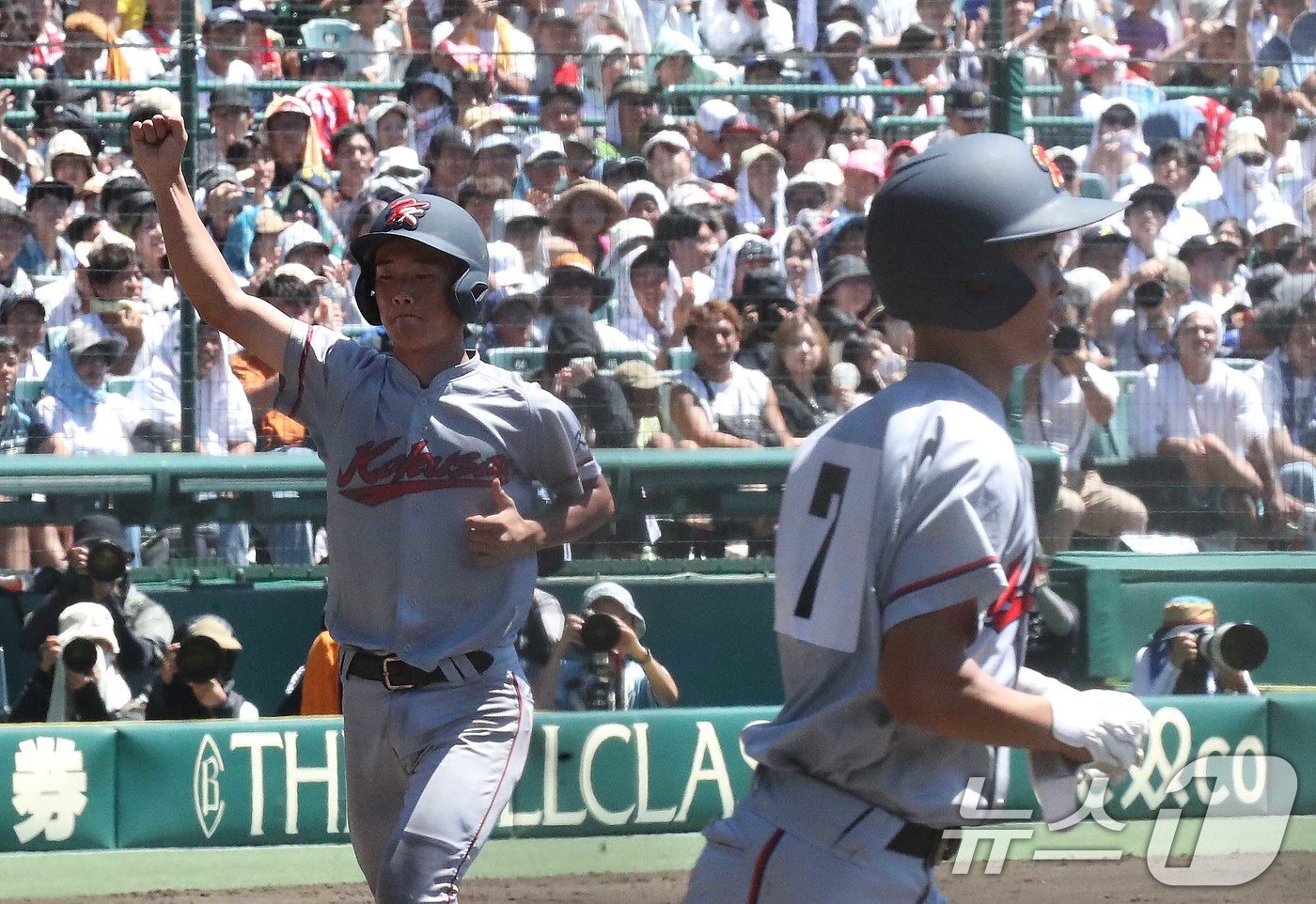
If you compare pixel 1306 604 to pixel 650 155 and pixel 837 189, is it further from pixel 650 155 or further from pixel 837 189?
pixel 650 155

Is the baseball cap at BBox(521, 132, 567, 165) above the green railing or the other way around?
above

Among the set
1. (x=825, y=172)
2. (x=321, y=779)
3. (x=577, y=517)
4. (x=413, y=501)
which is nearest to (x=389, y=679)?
(x=413, y=501)

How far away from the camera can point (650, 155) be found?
7.51 m

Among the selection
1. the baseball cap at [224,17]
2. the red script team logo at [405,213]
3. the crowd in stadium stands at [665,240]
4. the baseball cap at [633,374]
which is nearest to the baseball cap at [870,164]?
the crowd in stadium stands at [665,240]

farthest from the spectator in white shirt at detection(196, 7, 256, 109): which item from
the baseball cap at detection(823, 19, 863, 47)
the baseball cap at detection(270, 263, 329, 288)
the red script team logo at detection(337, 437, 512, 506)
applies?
the baseball cap at detection(823, 19, 863, 47)

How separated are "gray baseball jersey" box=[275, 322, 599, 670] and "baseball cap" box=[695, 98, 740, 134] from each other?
4120 millimetres

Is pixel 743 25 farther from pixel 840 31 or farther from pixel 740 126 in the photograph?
pixel 740 126

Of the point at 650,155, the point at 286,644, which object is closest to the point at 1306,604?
the point at 650,155

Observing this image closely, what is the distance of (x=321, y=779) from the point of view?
6184 mm

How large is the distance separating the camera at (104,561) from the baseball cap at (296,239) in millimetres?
1591

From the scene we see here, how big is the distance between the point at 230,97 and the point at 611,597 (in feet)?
8.81

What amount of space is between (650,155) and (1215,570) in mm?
2896

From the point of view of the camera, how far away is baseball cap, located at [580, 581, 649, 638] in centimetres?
661

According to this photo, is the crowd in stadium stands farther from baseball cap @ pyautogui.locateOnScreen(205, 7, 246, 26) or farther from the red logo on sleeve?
the red logo on sleeve
